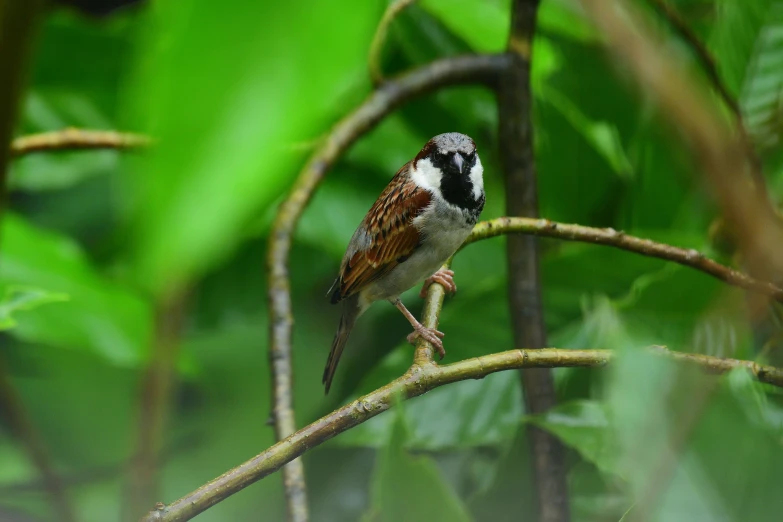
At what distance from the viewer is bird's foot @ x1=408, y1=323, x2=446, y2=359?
359mm

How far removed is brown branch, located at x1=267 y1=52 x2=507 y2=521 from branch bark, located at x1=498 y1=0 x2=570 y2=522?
0.06ft

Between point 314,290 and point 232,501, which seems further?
point 314,290

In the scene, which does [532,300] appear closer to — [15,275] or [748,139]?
[748,139]

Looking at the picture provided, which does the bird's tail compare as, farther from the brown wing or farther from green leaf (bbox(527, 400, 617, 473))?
green leaf (bbox(527, 400, 617, 473))

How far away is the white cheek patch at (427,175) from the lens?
0.42 metres

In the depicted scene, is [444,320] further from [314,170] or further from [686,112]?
[686,112]

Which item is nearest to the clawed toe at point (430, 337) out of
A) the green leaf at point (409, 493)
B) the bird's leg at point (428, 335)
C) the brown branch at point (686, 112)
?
the bird's leg at point (428, 335)

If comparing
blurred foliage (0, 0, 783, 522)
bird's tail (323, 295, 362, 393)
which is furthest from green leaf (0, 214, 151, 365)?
bird's tail (323, 295, 362, 393)

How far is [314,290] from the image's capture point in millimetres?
531

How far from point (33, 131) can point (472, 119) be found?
336 millimetres

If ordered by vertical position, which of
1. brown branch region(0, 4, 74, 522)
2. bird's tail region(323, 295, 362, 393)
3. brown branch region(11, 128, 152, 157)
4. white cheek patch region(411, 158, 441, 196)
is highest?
brown branch region(11, 128, 152, 157)

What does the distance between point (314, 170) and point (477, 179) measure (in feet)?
0.32

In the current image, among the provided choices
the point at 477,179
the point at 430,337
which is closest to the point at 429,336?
the point at 430,337

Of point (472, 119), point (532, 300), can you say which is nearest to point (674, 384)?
point (532, 300)
